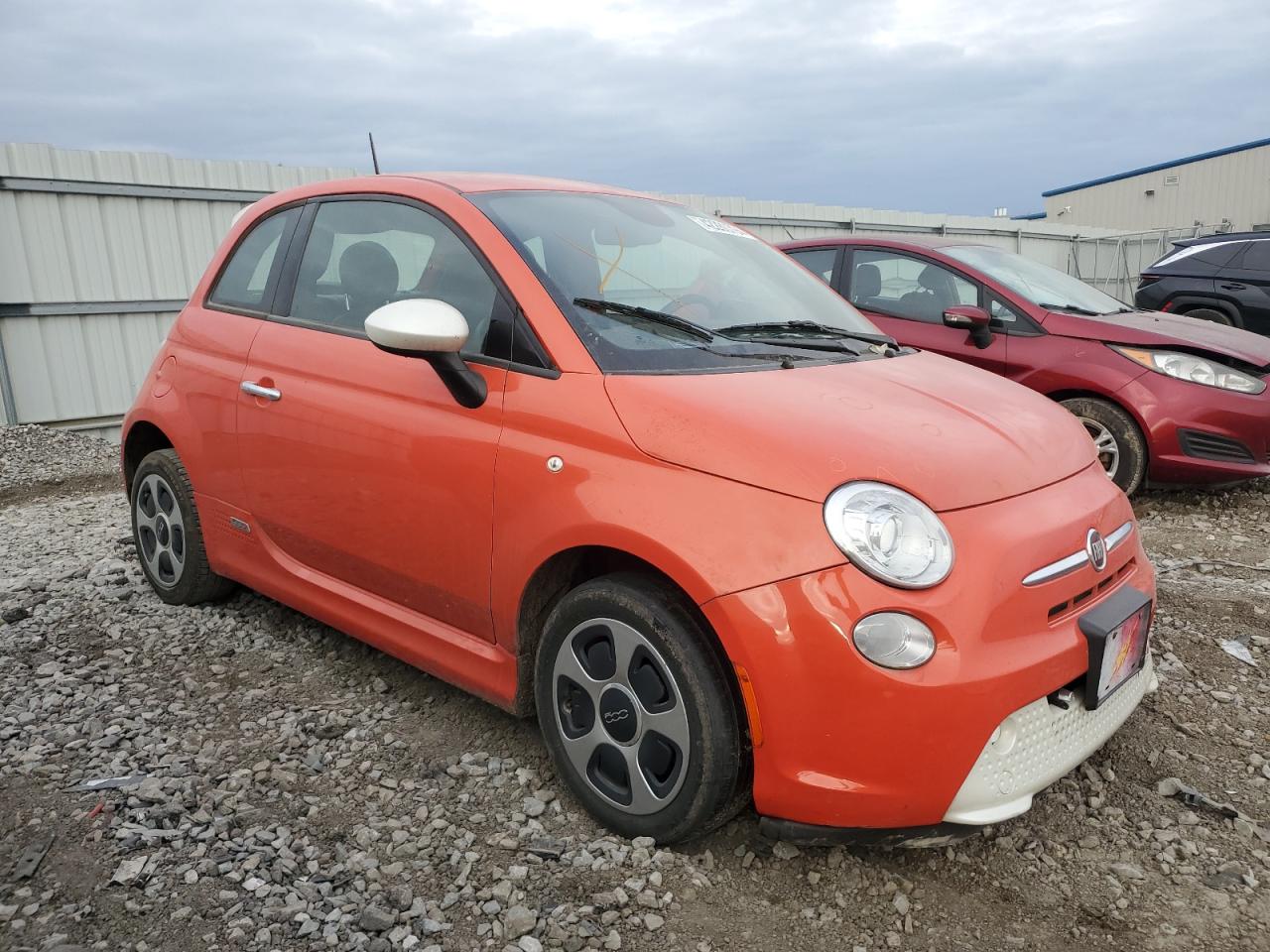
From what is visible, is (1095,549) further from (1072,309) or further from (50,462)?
(50,462)

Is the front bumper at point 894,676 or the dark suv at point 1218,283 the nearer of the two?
the front bumper at point 894,676

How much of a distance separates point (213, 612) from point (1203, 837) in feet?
11.8

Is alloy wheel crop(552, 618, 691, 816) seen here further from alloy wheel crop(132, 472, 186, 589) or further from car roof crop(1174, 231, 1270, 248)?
car roof crop(1174, 231, 1270, 248)

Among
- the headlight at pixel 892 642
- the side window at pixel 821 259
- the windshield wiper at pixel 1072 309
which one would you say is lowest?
the headlight at pixel 892 642

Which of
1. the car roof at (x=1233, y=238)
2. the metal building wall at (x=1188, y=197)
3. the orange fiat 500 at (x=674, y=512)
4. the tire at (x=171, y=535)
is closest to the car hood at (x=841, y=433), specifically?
the orange fiat 500 at (x=674, y=512)

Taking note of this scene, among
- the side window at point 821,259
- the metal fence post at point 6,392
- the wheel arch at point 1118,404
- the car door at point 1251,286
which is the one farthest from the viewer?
the car door at point 1251,286

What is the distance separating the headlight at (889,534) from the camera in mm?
2096

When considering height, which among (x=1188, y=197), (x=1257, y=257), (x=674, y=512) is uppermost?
(x=1188, y=197)

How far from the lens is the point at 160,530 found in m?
4.11

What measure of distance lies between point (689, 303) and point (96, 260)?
29.3 feet

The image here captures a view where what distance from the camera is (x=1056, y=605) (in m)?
2.24

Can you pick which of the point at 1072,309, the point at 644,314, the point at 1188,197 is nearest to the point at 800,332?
the point at 644,314

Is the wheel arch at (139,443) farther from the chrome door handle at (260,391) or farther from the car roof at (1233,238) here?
the car roof at (1233,238)

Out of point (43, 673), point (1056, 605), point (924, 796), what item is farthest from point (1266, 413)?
point (43, 673)
